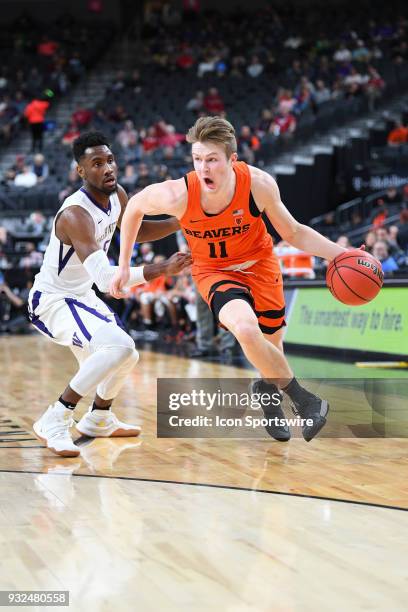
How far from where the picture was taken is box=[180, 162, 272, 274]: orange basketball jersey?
5.16 metres

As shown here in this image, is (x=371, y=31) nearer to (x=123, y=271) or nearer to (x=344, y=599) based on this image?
(x=123, y=271)

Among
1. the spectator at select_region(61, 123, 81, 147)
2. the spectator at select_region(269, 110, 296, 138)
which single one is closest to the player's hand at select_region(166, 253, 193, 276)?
the spectator at select_region(269, 110, 296, 138)

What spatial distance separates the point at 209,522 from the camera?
3.65 meters

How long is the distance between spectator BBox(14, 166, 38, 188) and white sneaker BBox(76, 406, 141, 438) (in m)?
14.4

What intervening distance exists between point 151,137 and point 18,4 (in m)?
10.2

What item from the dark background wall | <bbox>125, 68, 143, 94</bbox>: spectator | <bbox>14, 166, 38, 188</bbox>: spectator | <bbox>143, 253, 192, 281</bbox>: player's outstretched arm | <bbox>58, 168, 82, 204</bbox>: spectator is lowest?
<bbox>143, 253, 192, 281</bbox>: player's outstretched arm

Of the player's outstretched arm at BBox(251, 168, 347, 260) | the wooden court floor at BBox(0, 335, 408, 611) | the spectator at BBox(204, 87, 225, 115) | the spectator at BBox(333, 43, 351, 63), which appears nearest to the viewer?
the wooden court floor at BBox(0, 335, 408, 611)

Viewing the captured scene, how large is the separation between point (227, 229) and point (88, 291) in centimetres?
105

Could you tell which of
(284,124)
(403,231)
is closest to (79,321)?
(403,231)

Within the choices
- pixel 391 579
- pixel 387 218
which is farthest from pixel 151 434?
pixel 387 218

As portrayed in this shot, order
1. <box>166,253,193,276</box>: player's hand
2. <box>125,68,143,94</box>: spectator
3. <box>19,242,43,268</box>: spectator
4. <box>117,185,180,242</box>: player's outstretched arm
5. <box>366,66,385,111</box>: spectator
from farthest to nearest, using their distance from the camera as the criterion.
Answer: <box>125,68,143,94</box>: spectator
<box>366,66,385,111</box>: spectator
<box>19,242,43,268</box>: spectator
<box>117,185,180,242</box>: player's outstretched arm
<box>166,253,193,276</box>: player's hand

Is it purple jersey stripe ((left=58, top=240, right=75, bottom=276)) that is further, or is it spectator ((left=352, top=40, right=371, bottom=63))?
spectator ((left=352, top=40, right=371, bottom=63))

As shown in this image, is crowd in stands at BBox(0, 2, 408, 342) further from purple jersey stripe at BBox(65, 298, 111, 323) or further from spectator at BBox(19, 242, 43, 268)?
purple jersey stripe at BBox(65, 298, 111, 323)

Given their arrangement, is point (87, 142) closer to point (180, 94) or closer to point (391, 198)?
point (391, 198)
